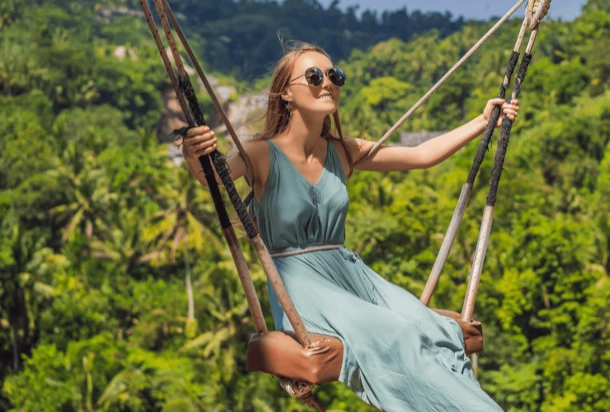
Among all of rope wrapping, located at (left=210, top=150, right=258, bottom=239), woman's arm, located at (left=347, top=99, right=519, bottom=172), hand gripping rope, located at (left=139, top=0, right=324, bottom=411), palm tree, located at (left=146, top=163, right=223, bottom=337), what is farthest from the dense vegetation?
rope wrapping, located at (left=210, top=150, right=258, bottom=239)

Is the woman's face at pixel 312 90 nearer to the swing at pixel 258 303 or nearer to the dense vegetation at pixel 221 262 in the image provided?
the swing at pixel 258 303

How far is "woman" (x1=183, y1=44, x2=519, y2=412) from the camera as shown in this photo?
3.79 meters

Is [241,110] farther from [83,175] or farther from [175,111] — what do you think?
[175,111]

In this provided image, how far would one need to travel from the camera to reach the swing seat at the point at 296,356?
3.76 meters

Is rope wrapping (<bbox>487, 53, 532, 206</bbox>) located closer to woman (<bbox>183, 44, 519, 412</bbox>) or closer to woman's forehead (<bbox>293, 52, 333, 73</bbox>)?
woman (<bbox>183, 44, 519, 412</bbox>)

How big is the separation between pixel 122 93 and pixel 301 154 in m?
71.8

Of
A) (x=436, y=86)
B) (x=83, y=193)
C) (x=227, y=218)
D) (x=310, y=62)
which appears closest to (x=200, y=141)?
(x=227, y=218)

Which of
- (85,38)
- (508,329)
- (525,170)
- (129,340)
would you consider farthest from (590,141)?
(85,38)

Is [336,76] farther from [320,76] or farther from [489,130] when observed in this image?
[489,130]

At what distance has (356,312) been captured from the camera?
3.92 metres

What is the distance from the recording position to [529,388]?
84.1 feet

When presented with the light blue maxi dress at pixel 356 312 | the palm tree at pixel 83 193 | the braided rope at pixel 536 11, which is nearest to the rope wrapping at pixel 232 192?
the light blue maxi dress at pixel 356 312

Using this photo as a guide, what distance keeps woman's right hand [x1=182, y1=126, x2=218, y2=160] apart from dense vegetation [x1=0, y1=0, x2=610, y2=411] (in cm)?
2110

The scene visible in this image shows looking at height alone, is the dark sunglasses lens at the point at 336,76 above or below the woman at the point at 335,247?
above
